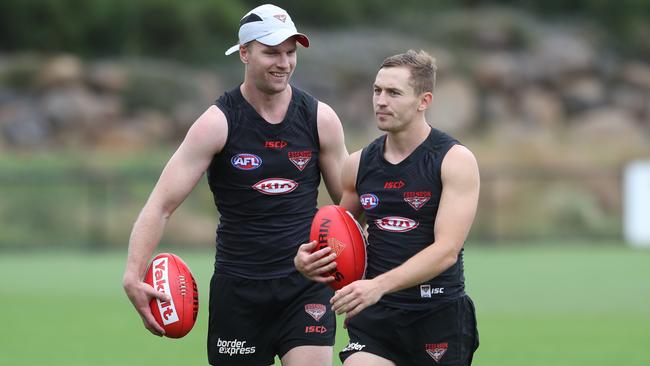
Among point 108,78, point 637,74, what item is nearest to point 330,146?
point 108,78

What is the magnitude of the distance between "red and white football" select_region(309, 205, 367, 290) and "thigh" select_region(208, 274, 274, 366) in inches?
28.6

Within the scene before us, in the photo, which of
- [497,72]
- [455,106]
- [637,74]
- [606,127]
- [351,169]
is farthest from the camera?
[637,74]

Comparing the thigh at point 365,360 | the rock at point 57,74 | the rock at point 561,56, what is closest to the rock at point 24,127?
the rock at point 57,74

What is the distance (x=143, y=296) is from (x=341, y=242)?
115 centimetres

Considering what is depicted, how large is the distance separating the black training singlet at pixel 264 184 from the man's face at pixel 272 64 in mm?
198

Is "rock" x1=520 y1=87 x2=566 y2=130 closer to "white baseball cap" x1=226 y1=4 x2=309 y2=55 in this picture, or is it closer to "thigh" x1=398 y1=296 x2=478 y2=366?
"white baseball cap" x1=226 y1=4 x2=309 y2=55

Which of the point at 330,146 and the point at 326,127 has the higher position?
the point at 326,127

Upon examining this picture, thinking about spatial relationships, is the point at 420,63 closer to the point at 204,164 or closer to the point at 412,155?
the point at 412,155

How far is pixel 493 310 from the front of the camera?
597 inches

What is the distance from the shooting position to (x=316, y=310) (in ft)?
22.5

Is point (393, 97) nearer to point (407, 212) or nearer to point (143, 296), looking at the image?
point (407, 212)

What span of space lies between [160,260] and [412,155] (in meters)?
1.53

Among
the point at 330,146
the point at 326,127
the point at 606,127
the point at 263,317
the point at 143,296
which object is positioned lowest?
the point at 263,317

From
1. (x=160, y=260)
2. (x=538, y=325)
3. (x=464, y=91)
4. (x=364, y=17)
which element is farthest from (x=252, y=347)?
(x=364, y=17)
